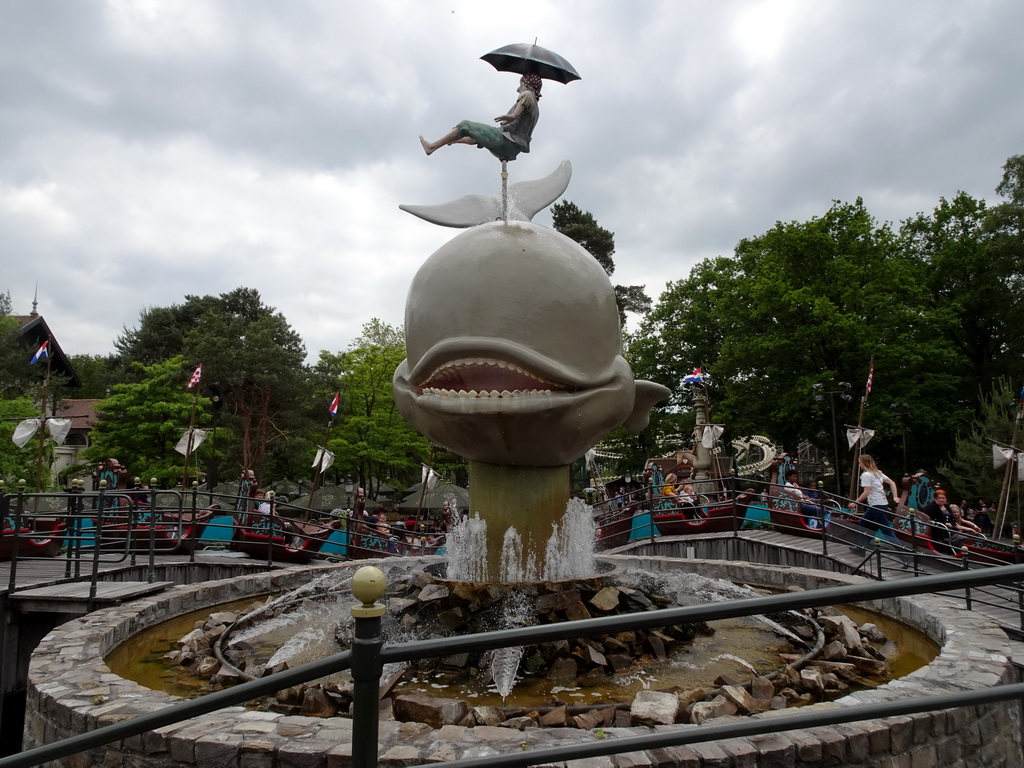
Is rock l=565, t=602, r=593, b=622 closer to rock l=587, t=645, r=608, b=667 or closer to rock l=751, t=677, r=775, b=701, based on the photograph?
A: rock l=587, t=645, r=608, b=667

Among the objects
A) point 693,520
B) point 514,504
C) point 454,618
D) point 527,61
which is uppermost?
point 527,61

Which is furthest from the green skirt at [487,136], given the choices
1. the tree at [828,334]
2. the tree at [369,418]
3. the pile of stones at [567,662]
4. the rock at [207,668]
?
the tree at [369,418]

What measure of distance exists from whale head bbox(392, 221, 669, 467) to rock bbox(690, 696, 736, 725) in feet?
7.98

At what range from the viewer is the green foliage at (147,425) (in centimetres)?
2795

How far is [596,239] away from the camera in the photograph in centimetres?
3900

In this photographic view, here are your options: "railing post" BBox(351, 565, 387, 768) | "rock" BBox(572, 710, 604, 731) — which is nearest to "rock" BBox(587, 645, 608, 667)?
"rock" BBox(572, 710, 604, 731)

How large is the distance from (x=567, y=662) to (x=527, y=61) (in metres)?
5.04

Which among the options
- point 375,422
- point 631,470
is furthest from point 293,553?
point 631,470

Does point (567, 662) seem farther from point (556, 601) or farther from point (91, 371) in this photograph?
point (91, 371)

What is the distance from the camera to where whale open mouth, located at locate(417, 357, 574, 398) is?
589 centimetres

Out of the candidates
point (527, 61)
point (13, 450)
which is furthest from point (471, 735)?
point (13, 450)

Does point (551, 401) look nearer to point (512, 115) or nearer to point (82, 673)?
point (512, 115)

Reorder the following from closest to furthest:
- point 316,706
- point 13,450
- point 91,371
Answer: point 316,706
point 13,450
point 91,371

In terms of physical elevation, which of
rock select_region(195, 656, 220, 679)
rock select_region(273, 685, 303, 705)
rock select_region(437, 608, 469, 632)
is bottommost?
rock select_region(195, 656, 220, 679)
